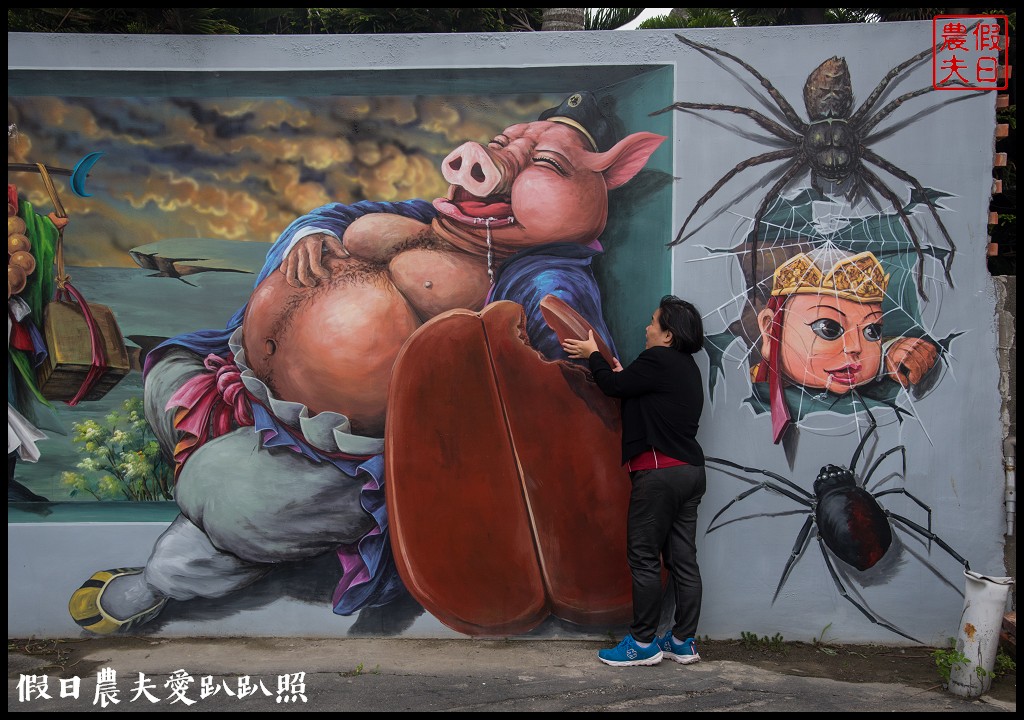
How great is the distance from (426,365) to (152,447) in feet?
4.88

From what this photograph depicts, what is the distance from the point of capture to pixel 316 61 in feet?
13.4

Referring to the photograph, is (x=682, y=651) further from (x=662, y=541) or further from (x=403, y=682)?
(x=403, y=682)

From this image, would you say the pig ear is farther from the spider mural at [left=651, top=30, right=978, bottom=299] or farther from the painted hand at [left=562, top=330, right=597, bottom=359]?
the painted hand at [left=562, top=330, right=597, bottom=359]

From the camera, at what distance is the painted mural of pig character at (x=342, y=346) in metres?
4.05

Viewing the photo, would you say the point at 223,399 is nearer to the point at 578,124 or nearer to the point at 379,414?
the point at 379,414

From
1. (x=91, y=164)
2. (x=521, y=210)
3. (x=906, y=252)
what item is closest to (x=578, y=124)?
(x=521, y=210)

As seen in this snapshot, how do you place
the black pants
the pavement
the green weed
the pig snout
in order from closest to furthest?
the pavement
the black pants
the green weed
the pig snout

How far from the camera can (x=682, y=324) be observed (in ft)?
12.5

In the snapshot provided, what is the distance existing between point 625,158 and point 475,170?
76cm

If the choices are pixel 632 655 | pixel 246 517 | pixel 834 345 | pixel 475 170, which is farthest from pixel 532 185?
pixel 632 655

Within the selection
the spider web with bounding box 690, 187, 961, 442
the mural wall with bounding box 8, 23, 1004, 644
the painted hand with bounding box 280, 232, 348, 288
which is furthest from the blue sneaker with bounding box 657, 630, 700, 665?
the painted hand with bounding box 280, 232, 348, 288

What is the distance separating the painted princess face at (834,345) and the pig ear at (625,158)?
107 centimetres

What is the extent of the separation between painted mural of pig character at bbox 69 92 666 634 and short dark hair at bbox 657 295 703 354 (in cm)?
37

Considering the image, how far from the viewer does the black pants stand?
12.1ft
